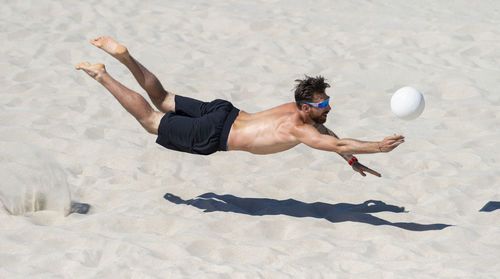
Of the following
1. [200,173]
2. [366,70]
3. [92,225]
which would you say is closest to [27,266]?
[92,225]

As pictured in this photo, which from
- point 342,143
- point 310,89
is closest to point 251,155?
point 310,89

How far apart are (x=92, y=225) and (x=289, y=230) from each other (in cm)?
133

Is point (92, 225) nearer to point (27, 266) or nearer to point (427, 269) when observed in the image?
point (27, 266)

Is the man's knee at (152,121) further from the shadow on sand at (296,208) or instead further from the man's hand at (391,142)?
the man's hand at (391,142)

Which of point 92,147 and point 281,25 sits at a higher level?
point 281,25

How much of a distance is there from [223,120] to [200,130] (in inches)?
7.3

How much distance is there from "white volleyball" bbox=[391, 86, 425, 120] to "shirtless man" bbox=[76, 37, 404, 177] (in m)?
0.47

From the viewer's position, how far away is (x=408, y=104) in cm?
492

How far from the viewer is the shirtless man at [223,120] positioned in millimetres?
4902

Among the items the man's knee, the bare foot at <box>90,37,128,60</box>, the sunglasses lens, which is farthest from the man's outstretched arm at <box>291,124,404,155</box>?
the bare foot at <box>90,37,128,60</box>

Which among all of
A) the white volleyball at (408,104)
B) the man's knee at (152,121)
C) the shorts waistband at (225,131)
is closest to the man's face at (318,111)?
the white volleyball at (408,104)

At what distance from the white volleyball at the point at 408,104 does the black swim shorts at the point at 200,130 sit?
3.93 feet

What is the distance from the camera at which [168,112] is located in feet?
17.7

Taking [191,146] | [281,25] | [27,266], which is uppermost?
[281,25]
